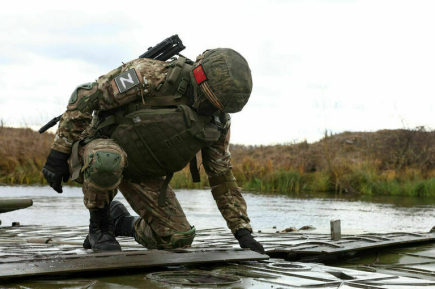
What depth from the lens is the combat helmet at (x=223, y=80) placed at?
3553 mm

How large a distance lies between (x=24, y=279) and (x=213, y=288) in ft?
2.81

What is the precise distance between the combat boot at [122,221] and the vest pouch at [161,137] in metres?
0.66

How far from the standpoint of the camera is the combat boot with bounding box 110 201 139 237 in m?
4.46

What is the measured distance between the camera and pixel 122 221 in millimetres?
4520

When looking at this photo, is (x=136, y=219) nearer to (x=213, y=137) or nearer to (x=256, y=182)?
(x=213, y=137)

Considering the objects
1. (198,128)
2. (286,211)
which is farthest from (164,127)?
(286,211)

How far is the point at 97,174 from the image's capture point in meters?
3.55

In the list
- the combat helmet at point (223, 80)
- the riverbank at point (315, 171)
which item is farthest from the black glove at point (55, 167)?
the riverbank at point (315, 171)

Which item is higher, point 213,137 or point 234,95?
point 234,95

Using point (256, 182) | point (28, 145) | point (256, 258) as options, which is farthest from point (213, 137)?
point (28, 145)

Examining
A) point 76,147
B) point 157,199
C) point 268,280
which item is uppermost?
point 76,147

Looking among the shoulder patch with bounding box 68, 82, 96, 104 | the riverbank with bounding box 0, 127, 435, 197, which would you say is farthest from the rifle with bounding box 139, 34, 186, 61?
the riverbank with bounding box 0, 127, 435, 197

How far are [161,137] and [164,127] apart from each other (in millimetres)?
81

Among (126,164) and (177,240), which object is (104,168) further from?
(177,240)
